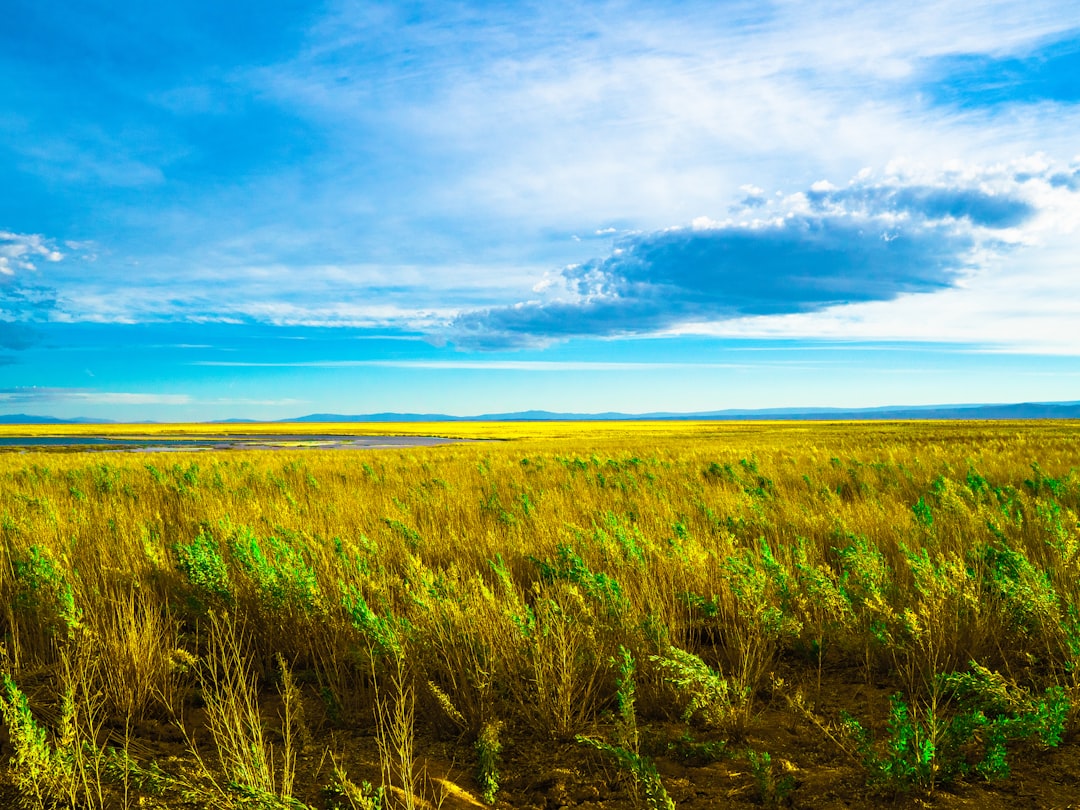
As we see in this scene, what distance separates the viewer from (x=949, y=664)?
378cm

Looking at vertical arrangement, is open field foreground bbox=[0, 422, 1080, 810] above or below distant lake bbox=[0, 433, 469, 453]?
above

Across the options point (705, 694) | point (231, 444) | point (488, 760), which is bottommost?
point (231, 444)

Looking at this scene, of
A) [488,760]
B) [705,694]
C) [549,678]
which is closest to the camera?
[488,760]

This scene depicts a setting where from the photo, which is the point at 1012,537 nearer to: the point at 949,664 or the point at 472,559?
the point at 949,664

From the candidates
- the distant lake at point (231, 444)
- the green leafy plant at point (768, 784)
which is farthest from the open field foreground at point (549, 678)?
the distant lake at point (231, 444)

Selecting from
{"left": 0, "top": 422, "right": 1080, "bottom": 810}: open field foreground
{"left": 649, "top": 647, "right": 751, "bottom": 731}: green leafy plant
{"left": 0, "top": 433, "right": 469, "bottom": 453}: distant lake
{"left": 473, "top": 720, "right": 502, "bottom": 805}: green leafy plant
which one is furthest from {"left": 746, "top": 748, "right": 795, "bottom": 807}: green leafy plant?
{"left": 0, "top": 433, "right": 469, "bottom": 453}: distant lake

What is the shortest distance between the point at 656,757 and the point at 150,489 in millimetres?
14947

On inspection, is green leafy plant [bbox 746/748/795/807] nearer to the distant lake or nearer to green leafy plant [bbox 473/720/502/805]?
green leafy plant [bbox 473/720/502/805]

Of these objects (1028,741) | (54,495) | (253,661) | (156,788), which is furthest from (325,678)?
(54,495)

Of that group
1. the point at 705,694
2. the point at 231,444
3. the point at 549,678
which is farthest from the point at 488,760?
the point at 231,444

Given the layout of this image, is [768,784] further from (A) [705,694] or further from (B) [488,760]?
(B) [488,760]

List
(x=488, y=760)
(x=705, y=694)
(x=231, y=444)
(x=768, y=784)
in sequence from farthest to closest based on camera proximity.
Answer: (x=231, y=444)
(x=705, y=694)
(x=488, y=760)
(x=768, y=784)

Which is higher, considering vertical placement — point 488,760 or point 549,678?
point 549,678

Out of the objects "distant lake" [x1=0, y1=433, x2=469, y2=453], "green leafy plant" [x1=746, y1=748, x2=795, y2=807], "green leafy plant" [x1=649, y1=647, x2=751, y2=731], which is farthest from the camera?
"distant lake" [x1=0, y1=433, x2=469, y2=453]
